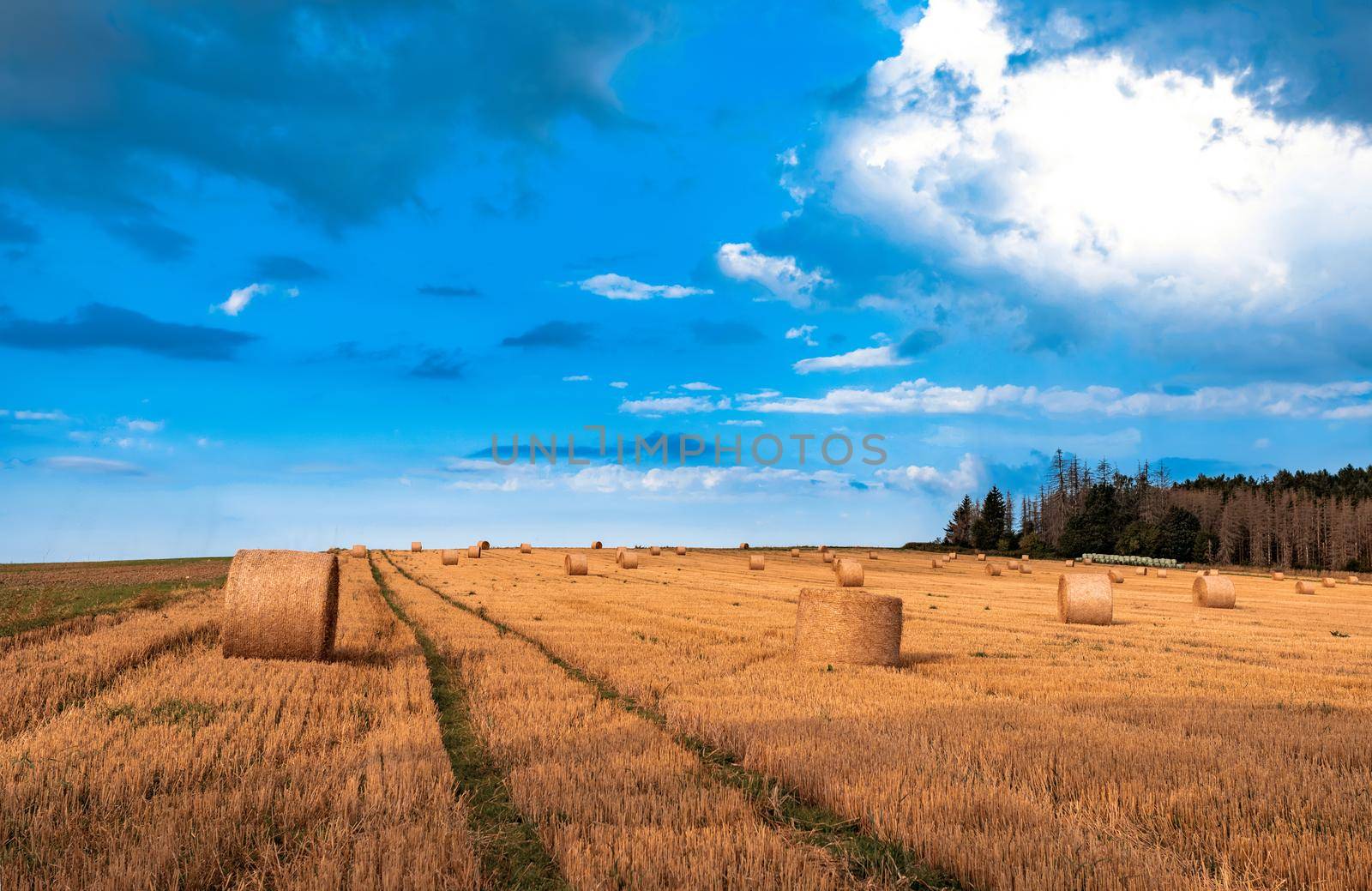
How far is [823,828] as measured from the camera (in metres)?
6.00

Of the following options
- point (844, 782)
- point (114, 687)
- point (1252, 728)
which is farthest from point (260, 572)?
point (1252, 728)

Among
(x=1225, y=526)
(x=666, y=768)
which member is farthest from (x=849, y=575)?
(x=1225, y=526)

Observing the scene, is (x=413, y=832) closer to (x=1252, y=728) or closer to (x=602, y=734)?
(x=602, y=734)

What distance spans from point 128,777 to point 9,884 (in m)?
1.85

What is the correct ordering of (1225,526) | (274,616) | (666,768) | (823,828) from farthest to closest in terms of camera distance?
(1225,526), (274,616), (666,768), (823,828)

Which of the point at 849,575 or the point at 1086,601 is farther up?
the point at 1086,601

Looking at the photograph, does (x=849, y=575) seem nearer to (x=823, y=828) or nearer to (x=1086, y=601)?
(x=1086, y=601)

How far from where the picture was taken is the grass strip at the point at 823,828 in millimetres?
5180

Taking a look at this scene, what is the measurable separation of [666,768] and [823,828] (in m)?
1.64

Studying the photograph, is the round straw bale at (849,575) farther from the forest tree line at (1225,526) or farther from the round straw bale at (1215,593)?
the forest tree line at (1225,526)

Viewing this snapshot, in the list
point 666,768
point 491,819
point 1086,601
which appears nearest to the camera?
point 491,819

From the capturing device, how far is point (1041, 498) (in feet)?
497

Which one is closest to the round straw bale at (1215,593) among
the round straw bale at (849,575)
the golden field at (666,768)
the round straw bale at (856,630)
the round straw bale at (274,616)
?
the round straw bale at (849,575)

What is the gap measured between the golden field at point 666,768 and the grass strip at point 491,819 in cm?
3
